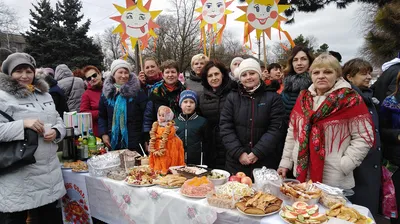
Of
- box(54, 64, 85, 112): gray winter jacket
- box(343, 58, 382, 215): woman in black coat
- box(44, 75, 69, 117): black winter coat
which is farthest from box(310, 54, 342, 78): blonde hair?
box(54, 64, 85, 112): gray winter jacket

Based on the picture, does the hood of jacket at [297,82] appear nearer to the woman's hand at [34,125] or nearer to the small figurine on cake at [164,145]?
the small figurine on cake at [164,145]

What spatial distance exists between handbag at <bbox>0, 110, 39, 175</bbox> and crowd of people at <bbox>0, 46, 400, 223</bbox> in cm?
5

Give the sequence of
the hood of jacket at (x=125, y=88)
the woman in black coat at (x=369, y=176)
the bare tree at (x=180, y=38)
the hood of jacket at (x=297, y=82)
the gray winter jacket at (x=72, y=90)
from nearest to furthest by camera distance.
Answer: the woman in black coat at (x=369, y=176) → the hood of jacket at (x=297, y=82) → the hood of jacket at (x=125, y=88) → the gray winter jacket at (x=72, y=90) → the bare tree at (x=180, y=38)

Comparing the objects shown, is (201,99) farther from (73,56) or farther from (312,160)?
(73,56)

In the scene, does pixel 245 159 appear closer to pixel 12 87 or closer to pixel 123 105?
pixel 123 105

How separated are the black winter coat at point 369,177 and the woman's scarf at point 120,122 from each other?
243 cm

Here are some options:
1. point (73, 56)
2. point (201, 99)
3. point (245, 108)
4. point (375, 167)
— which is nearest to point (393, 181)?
point (375, 167)

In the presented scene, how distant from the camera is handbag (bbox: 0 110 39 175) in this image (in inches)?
84.7

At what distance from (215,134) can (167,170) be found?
0.79 metres

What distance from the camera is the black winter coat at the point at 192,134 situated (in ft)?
9.23

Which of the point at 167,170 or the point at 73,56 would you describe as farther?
the point at 73,56

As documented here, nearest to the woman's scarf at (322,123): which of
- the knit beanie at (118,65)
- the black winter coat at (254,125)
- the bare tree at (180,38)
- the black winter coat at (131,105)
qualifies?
the black winter coat at (254,125)

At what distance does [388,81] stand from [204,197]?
2.39m

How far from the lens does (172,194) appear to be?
2.04 meters
